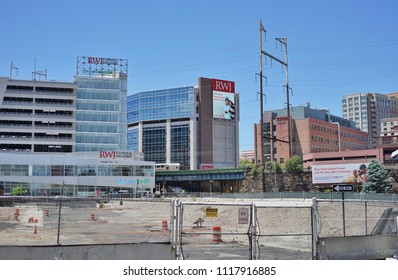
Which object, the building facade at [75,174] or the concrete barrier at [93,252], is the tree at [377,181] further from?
the concrete barrier at [93,252]

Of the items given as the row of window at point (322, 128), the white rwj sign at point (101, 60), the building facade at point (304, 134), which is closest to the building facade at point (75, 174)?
the white rwj sign at point (101, 60)

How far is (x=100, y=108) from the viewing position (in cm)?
12988

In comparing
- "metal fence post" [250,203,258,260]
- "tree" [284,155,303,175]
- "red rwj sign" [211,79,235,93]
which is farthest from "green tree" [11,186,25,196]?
"red rwj sign" [211,79,235,93]

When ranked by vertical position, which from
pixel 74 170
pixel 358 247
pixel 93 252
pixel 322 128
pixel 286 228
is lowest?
pixel 286 228

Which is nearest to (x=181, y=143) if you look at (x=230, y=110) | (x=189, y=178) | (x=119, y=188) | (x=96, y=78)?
(x=230, y=110)

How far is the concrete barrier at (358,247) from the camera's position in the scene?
1517 centimetres

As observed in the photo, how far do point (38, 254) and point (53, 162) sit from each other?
94.4m

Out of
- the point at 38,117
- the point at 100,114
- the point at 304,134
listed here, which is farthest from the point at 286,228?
the point at 304,134

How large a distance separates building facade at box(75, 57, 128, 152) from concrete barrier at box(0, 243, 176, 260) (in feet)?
384

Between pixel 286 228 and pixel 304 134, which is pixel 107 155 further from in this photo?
pixel 286 228

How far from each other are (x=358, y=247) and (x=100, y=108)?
119091mm

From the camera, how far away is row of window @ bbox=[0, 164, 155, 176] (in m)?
99.6

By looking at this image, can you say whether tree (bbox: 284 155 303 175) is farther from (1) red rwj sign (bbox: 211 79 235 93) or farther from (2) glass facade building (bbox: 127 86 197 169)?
(1) red rwj sign (bbox: 211 79 235 93)
